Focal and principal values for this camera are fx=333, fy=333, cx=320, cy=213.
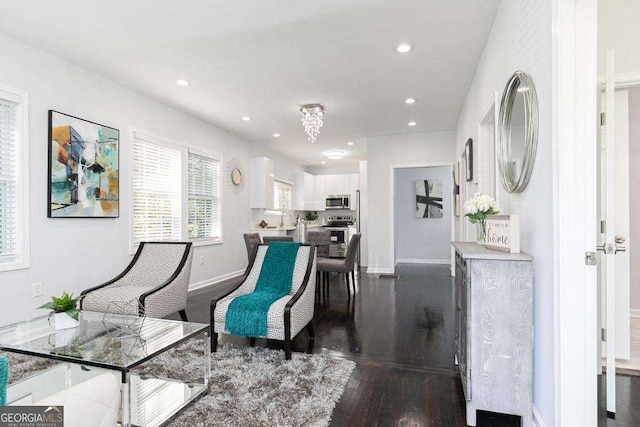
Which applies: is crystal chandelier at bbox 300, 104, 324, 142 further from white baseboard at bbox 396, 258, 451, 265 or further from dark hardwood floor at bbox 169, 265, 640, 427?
white baseboard at bbox 396, 258, 451, 265

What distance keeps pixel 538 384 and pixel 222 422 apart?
170cm

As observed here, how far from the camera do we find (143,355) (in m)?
1.78

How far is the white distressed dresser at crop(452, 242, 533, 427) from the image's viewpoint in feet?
5.73

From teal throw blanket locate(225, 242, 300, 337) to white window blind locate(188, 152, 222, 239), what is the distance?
2.70m

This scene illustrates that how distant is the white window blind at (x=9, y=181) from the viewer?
9.86ft

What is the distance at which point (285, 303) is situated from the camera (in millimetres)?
Answer: 2789

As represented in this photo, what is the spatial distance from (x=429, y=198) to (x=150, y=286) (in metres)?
6.41

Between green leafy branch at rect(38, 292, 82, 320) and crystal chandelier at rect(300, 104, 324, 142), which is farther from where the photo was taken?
crystal chandelier at rect(300, 104, 324, 142)

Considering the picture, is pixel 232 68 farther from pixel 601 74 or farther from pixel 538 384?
pixel 538 384

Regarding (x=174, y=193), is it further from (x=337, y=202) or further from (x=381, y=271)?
(x=337, y=202)

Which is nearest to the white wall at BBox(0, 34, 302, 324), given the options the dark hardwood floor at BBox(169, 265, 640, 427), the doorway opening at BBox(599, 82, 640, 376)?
the dark hardwood floor at BBox(169, 265, 640, 427)

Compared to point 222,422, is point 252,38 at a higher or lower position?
higher

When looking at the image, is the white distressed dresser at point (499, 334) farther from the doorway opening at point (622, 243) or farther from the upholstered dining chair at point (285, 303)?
the upholstered dining chair at point (285, 303)

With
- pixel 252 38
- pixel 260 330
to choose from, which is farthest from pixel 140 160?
pixel 260 330
